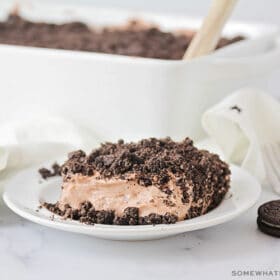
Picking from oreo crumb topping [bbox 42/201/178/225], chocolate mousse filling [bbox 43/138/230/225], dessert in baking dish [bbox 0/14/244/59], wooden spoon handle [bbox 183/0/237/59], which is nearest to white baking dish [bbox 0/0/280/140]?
wooden spoon handle [bbox 183/0/237/59]

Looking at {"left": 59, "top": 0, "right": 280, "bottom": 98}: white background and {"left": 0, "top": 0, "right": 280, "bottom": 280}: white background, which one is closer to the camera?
{"left": 0, "top": 0, "right": 280, "bottom": 280}: white background

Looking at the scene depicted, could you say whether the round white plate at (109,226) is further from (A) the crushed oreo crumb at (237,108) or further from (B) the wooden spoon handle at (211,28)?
(B) the wooden spoon handle at (211,28)

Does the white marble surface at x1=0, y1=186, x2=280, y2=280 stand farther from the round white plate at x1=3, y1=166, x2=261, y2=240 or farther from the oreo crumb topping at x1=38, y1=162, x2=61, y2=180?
the oreo crumb topping at x1=38, y1=162, x2=61, y2=180

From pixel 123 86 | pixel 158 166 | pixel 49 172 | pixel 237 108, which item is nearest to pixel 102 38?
pixel 123 86

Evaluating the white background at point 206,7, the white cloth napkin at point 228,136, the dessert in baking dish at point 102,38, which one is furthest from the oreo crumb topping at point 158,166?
the white background at point 206,7

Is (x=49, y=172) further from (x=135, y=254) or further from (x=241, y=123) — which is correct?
(x=241, y=123)

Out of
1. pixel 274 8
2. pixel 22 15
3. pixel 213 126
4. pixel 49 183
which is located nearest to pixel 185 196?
pixel 49 183

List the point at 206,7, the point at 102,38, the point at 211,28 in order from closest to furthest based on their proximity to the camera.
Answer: the point at 211,28 → the point at 102,38 → the point at 206,7
